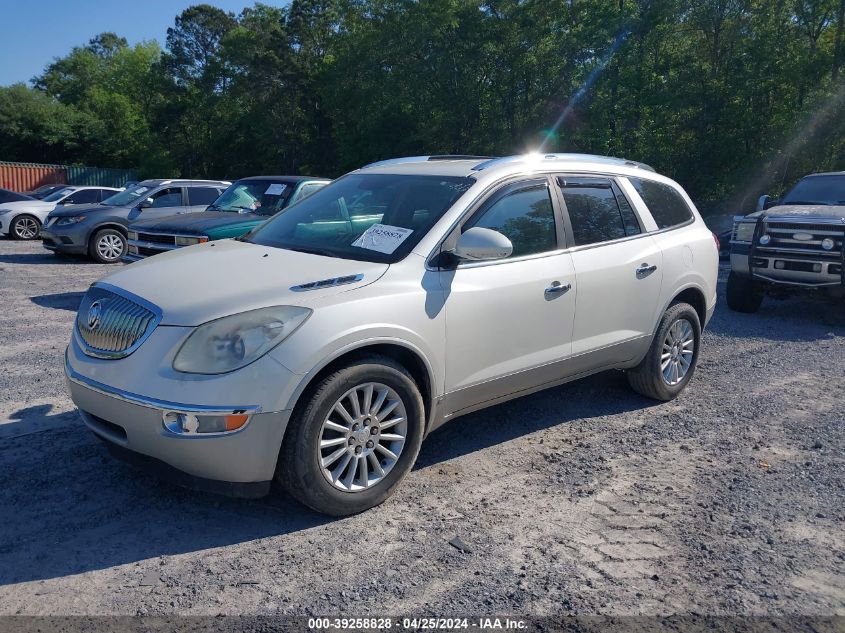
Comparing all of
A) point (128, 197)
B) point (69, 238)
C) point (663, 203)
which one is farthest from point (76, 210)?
point (663, 203)

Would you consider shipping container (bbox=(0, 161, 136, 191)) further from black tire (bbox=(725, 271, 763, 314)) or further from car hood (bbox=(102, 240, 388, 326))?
car hood (bbox=(102, 240, 388, 326))

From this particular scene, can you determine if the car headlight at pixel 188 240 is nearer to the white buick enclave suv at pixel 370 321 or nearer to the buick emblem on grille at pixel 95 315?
the white buick enclave suv at pixel 370 321

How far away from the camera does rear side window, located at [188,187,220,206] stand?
555 inches

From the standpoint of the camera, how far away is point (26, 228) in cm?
1831

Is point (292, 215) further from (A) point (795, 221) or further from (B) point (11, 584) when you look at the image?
(A) point (795, 221)

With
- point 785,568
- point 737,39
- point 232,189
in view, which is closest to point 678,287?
point 785,568

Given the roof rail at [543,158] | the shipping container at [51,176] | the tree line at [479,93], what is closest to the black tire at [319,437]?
the roof rail at [543,158]

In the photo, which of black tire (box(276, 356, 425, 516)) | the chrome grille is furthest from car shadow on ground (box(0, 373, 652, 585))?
the chrome grille

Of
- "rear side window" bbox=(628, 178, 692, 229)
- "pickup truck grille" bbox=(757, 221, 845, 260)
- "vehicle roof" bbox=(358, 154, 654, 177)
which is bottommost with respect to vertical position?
"pickup truck grille" bbox=(757, 221, 845, 260)

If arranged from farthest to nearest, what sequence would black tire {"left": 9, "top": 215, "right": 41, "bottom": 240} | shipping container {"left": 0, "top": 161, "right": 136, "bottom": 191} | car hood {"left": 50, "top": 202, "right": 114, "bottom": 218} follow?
shipping container {"left": 0, "top": 161, "right": 136, "bottom": 191} < black tire {"left": 9, "top": 215, "right": 41, "bottom": 240} < car hood {"left": 50, "top": 202, "right": 114, "bottom": 218}

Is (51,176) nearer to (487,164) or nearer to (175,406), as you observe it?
Result: (487,164)

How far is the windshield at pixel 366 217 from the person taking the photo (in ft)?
14.2

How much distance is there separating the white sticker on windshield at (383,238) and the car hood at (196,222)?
18.1 feet

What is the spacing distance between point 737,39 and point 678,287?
2340 centimetres
